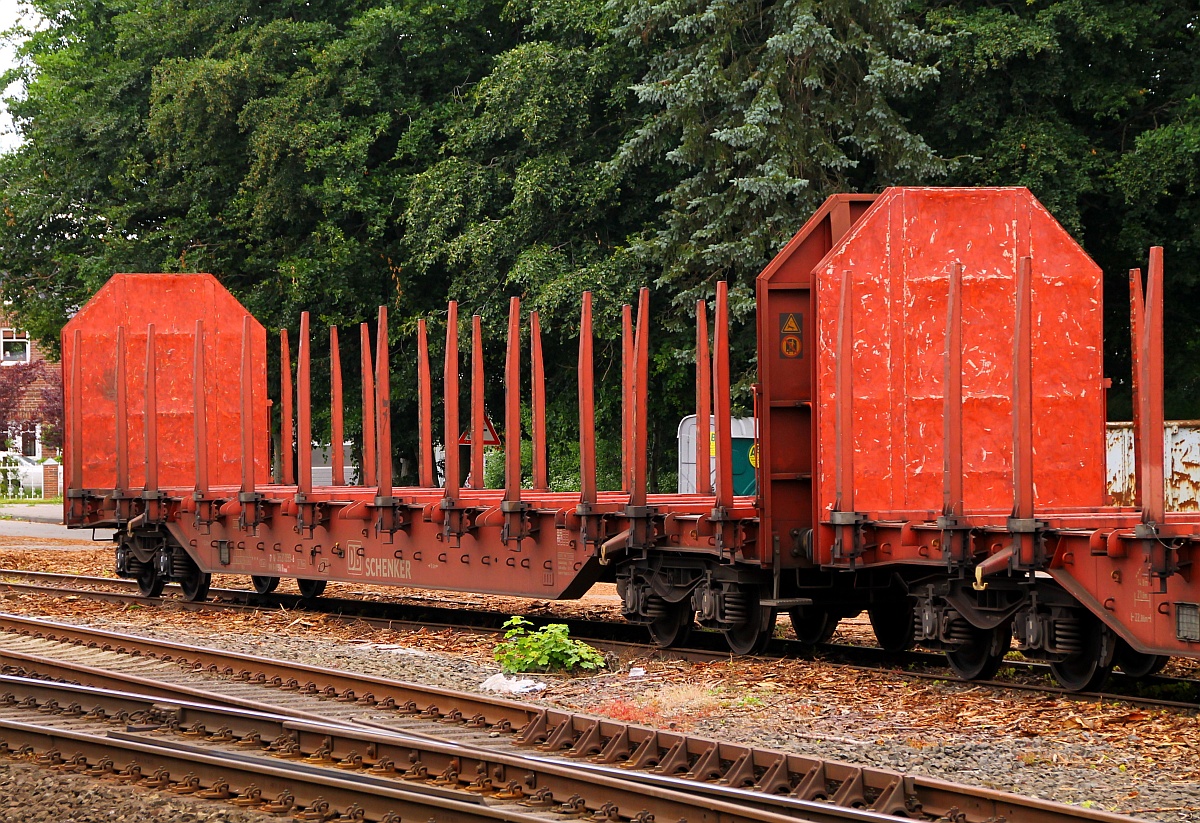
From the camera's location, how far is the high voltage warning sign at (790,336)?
12.5 meters

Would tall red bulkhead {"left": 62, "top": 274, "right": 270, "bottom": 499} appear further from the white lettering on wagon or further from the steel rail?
Result: the steel rail

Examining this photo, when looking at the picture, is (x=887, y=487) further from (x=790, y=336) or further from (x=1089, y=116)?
(x=1089, y=116)

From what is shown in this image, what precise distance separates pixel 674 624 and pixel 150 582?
8474 millimetres

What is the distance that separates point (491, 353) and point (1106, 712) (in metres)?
19.8

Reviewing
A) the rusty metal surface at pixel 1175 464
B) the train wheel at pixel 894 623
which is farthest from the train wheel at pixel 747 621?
the rusty metal surface at pixel 1175 464

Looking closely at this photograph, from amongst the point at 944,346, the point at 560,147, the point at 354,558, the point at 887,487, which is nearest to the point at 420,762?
the point at 887,487

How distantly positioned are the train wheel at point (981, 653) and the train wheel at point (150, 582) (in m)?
11.2

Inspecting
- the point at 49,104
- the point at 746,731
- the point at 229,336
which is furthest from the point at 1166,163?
the point at 49,104

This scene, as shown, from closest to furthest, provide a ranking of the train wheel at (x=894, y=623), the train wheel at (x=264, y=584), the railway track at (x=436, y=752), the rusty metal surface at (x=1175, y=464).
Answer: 1. the railway track at (x=436, y=752)
2. the train wheel at (x=894, y=623)
3. the train wheel at (x=264, y=584)
4. the rusty metal surface at (x=1175, y=464)

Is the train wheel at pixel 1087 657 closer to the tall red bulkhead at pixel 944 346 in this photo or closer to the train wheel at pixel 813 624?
the tall red bulkhead at pixel 944 346

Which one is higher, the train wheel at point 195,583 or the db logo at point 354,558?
the db logo at point 354,558

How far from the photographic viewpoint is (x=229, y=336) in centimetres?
1983

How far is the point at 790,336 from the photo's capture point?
12.5m

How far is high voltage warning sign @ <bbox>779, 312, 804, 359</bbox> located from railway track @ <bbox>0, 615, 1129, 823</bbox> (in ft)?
14.4
